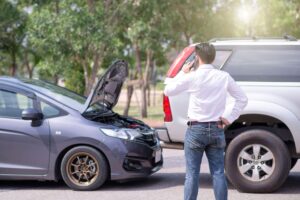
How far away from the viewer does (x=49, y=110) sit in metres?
8.34

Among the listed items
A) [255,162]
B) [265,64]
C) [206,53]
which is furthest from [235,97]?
[265,64]

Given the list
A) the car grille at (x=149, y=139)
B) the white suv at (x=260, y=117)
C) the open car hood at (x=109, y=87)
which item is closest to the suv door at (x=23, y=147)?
the open car hood at (x=109, y=87)

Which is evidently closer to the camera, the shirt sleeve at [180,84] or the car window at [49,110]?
the shirt sleeve at [180,84]

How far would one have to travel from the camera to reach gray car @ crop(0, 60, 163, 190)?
8109 millimetres

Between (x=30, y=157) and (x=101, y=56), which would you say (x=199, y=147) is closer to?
(x=30, y=157)

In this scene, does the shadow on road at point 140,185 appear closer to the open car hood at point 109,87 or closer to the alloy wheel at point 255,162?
the alloy wheel at point 255,162

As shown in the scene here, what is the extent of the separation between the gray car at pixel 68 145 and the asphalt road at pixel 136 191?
0.20 metres

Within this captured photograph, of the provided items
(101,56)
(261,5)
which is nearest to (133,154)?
(101,56)

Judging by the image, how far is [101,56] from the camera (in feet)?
66.5

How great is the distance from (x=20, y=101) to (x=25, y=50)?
95.9 feet

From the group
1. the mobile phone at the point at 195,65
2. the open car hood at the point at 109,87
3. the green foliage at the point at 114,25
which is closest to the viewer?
the mobile phone at the point at 195,65

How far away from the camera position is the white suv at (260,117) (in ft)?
26.1

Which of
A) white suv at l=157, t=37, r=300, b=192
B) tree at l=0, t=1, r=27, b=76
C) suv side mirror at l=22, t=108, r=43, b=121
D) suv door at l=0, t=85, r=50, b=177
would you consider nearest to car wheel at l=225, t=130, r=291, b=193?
white suv at l=157, t=37, r=300, b=192

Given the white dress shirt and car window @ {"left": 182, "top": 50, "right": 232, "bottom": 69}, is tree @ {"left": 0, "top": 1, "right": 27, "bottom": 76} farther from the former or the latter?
the white dress shirt
